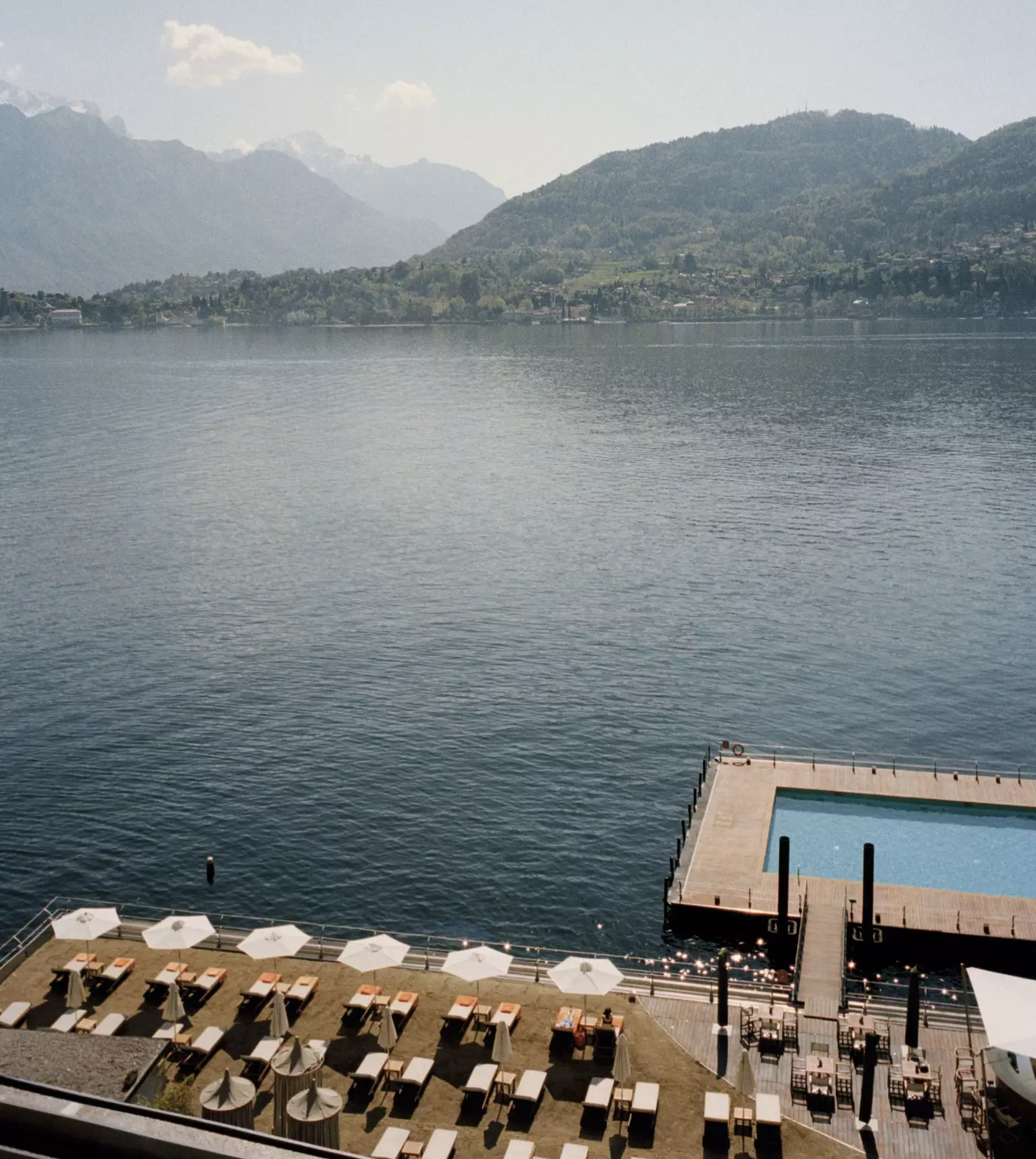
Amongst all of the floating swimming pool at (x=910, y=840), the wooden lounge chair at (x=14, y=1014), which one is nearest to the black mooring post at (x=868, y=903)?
the floating swimming pool at (x=910, y=840)

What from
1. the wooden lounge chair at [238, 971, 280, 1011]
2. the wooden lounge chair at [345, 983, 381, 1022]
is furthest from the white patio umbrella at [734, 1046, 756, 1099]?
the wooden lounge chair at [238, 971, 280, 1011]

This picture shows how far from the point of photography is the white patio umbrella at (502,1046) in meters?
38.1

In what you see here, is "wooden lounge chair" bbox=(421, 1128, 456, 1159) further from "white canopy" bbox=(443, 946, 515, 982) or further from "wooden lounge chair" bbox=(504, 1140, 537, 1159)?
"white canopy" bbox=(443, 946, 515, 982)

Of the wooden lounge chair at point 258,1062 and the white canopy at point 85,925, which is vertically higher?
the white canopy at point 85,925

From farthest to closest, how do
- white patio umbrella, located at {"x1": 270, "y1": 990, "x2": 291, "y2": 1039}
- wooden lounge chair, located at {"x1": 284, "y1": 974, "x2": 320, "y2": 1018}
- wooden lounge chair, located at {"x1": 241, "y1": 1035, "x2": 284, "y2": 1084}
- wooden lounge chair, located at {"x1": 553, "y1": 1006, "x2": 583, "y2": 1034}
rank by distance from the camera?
wooden lounge chair, located at {"x1": 284, "y1": 974, "x2": 320, "y2": 1018}, wooden lounge chair, located at {"x1": 553, "y1": 1006, "x2": 583, "y2": 1034}, white patio umbrella, located at {"x1": 270, "y1": 990, "x2": 291, "y2": 1039}, wooden lounge chair, located at {"x1": 241, "y1": 1035, "x2": 284, "y2": 1084}

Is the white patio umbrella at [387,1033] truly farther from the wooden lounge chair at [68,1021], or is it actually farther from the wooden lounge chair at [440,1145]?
the wooden lounge chair at [68,1021]

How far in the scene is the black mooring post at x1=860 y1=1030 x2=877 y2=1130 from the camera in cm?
3612

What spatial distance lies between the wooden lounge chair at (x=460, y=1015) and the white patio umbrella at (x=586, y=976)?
291 cm

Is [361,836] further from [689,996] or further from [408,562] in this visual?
[408,562]

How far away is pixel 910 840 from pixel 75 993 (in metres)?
37.8

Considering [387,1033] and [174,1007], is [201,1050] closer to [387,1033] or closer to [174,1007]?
[174,1007]

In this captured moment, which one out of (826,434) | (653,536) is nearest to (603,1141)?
(653,536)

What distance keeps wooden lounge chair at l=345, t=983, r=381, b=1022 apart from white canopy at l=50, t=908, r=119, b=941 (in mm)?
10172

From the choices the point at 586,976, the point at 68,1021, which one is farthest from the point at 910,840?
the point at 68,1021
